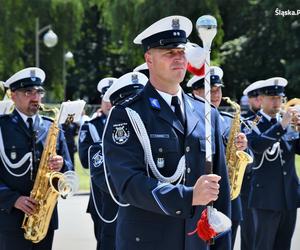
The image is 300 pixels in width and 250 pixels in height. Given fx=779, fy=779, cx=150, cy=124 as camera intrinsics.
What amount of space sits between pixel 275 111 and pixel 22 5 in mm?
35041

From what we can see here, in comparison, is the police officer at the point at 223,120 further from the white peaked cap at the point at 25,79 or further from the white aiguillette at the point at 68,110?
the white peaked cap at the point at 25,79

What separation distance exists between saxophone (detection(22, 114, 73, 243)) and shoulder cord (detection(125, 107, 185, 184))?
8.13ft

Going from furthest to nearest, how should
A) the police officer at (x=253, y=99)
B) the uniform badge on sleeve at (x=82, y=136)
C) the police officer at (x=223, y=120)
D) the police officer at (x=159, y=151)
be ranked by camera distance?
the police officer at (x=253, y=99)
the uniform badge on sleeve at (x=82, y=136)
the police officer at (x=223, y=120)
the police officer at (x=159, y=151)

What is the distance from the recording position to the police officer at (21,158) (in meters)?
6.34

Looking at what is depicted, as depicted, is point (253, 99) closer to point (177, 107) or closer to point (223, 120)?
point (223, 120)

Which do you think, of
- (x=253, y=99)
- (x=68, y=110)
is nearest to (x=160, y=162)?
(x=68, y=110)

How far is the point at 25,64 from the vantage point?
4634 centimetres

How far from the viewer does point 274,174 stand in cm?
754

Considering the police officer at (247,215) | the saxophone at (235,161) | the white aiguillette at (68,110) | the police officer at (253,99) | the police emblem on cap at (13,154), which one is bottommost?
the police officer at (247,215)

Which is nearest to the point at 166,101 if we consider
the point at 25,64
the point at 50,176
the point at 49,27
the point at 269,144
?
the point at 50,176

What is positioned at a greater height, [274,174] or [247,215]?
[274,174]

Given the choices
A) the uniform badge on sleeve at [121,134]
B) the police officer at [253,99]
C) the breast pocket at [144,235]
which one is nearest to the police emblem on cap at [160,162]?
the uniform badge on sleeve at [121,134]

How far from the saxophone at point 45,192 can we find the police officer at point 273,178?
194 centimetres

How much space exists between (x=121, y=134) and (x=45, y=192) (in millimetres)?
2569
